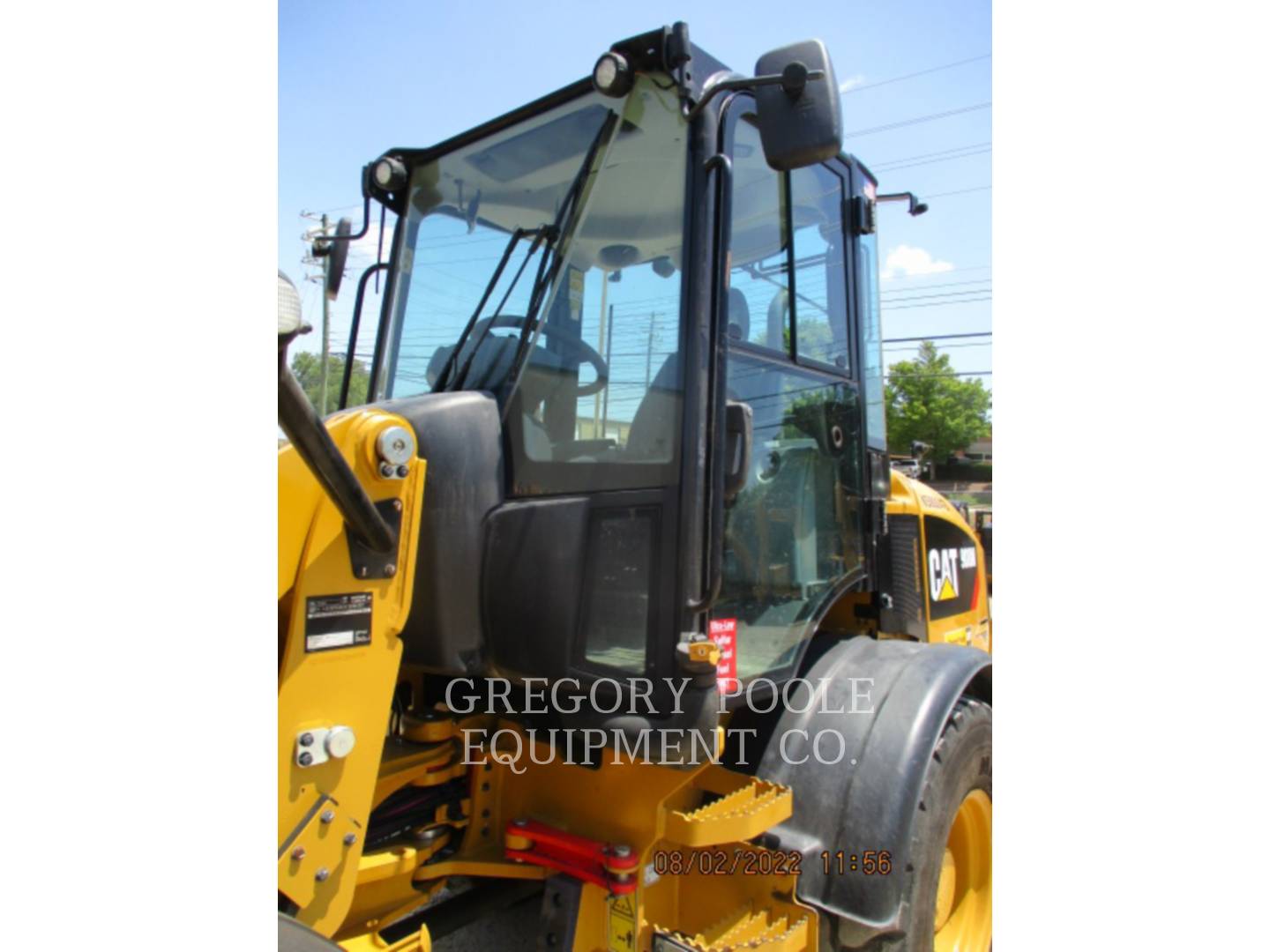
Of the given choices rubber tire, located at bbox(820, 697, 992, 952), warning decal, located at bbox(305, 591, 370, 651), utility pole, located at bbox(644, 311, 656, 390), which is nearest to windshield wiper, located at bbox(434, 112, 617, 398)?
utility pole, located at bbox(644, 311, 656, 390)

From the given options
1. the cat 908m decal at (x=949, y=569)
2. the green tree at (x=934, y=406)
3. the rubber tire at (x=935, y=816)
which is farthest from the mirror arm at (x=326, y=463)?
the green tree at (x=934, y=406)

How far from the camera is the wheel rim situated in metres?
2.75

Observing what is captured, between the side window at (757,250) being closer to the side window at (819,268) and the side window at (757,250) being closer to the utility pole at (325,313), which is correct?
the side window at (819,268)

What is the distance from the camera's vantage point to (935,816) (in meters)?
2.38

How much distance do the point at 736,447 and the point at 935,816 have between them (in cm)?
128

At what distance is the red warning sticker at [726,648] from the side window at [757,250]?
30.6 inches

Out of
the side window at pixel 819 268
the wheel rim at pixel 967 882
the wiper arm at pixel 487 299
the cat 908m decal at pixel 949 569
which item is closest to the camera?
the wiper arm at pixel 487 299

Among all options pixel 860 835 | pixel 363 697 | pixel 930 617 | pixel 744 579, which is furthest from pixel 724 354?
pixel 930 617

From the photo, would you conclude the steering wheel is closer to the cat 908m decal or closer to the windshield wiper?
the windshield wiper

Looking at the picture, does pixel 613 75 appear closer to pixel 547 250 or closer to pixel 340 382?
pixel 547 250

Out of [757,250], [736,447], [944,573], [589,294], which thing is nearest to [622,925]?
[736,447]

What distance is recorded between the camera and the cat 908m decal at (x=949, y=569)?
3471 millimetres
